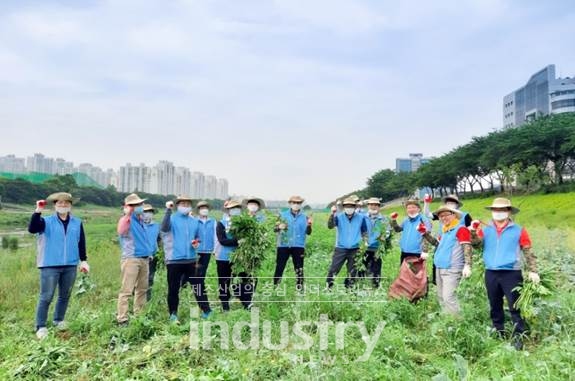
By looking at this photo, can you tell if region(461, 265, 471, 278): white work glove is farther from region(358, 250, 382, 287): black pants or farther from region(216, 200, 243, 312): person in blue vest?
region(216, 200, 243, 312): person in blue vest

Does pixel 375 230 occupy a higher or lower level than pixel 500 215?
lower

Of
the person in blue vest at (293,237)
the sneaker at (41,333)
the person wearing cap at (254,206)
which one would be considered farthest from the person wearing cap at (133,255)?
the person in blue vest at (293,237)

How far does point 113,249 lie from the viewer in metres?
15.1

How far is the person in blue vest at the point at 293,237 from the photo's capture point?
272 inches

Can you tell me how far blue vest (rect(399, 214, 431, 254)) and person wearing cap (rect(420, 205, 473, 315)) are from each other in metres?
0.99

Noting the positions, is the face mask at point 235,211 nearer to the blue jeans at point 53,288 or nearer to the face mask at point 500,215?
the blue jeans at point 53,288

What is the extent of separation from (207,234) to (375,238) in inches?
108

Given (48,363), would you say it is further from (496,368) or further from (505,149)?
(505,149)

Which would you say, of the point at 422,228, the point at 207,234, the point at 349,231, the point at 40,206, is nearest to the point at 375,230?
the point at 349,231

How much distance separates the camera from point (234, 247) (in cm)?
599

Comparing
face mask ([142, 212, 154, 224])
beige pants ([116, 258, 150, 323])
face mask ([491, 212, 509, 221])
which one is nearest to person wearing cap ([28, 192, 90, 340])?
beige pants ([116, 258, 150, 323])

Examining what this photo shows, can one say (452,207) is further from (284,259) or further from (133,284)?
(133,284)

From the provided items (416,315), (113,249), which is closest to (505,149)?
(113,249)

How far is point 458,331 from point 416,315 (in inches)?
33.8
